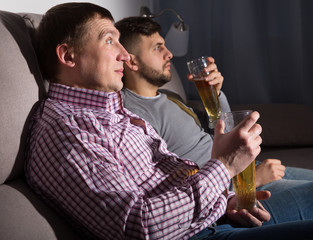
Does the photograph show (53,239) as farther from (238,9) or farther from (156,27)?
(238,9)

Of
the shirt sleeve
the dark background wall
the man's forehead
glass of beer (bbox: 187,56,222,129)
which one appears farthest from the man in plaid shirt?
the dark background wall

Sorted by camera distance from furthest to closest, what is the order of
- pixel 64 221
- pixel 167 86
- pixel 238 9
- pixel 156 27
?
pixel 238 9
pixel 167 86
pixel 156 27
pixel 64 221

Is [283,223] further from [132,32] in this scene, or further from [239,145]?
[132,32]

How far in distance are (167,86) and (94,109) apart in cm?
99

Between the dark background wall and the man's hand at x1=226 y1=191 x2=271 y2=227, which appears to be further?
the dark background wall

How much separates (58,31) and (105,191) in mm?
571

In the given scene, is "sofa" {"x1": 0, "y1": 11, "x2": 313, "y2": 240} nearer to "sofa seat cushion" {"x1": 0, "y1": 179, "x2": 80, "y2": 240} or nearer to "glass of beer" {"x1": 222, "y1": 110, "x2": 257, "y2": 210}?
"sofa seat cushion" {"x1": 0, "y1": 179, "x2": 80, "y2": 240}

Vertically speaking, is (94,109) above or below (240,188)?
above

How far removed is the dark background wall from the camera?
3.00 meters

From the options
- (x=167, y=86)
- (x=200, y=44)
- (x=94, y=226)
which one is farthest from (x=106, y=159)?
(x=200, y=44)

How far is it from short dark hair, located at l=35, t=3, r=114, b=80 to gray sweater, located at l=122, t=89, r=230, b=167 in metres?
0.46

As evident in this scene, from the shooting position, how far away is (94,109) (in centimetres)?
121

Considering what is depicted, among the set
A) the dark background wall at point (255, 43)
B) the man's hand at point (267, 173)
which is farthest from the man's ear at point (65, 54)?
the dark background wall at point (255, 43)

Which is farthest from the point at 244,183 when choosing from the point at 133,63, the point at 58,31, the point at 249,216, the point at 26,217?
the point at 133,63
